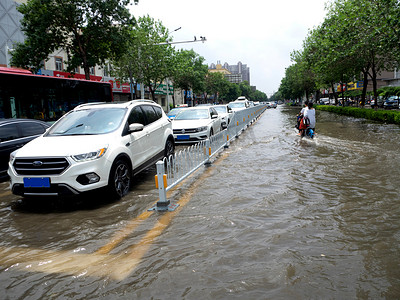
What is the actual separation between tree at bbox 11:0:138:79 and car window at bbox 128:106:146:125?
1326cm

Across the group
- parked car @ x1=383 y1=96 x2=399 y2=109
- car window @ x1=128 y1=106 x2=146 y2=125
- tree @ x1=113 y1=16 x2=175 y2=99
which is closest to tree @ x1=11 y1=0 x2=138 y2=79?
tree @ x1=113 y1=16 x2=175 y2=99

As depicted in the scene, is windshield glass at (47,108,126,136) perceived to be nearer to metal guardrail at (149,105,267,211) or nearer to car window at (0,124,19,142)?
metal guardrail at (149,105,267,211)

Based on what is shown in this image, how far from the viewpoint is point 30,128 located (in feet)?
27.5

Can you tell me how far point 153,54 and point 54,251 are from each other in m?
26.1

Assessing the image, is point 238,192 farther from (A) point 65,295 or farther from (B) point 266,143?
(B) point 266,143

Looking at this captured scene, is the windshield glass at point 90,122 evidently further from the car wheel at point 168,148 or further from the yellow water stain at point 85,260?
the yellow water stain at point 85,260

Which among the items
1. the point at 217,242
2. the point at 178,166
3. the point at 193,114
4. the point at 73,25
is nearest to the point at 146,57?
the point at 73,25

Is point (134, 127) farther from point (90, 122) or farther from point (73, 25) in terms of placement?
point (73, 25)

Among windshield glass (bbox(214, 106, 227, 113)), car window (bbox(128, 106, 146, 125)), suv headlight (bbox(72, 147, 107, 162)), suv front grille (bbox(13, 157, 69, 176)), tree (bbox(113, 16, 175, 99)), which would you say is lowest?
suv front grille (bbox(13, 157, 69, 176))

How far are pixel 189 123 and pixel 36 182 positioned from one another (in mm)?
7768

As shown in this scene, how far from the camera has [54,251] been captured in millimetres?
3801

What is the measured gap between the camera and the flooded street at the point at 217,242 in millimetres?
2922

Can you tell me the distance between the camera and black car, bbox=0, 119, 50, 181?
741 centimetres

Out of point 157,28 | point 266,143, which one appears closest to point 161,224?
point 266,143
